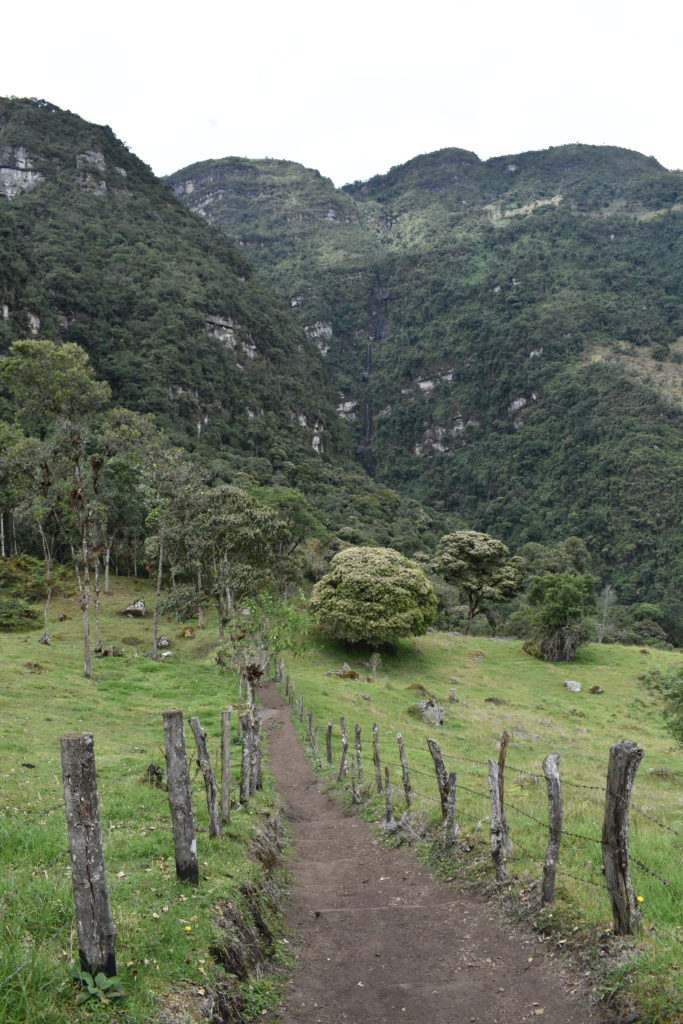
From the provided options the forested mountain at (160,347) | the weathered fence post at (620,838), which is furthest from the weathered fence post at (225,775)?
the forested mountain at (160,347)

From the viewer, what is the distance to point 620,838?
7.61 m

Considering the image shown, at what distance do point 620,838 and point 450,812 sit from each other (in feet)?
17.6

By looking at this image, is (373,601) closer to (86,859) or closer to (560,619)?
(560,619)

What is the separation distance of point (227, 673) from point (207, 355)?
533ft

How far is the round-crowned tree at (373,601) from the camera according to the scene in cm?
4750

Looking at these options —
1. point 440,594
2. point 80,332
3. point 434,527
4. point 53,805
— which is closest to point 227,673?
point 53,805

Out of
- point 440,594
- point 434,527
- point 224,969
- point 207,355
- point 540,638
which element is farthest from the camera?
point 207,355

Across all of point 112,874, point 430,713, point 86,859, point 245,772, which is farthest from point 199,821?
point 430,713

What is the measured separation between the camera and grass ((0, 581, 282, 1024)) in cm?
501

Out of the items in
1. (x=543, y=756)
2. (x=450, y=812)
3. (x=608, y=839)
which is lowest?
(x=543, y=756)

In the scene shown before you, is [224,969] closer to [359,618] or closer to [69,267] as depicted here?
[359,618]

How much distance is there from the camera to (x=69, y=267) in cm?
17225

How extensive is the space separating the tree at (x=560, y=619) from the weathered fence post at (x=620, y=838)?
160 feet

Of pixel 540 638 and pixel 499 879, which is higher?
pixel 499 879
